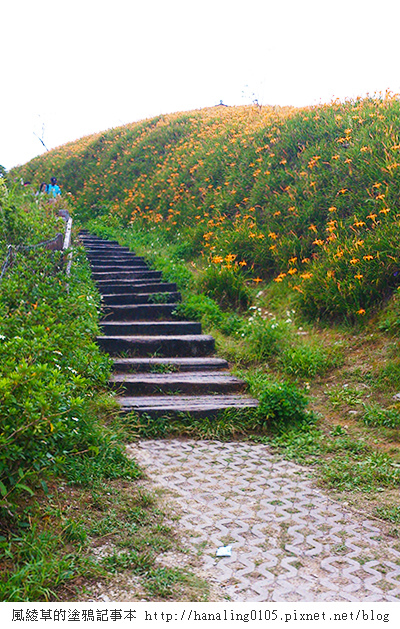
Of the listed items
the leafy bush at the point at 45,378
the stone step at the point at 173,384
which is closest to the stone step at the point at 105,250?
the leafy bush at the point at 45,378

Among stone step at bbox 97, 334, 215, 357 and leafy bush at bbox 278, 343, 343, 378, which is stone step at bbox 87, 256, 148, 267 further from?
leafy bush at bbox 278, 343, 343, 378

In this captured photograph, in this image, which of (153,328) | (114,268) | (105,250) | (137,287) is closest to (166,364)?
(153,328)

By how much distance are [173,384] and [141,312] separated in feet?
8.18

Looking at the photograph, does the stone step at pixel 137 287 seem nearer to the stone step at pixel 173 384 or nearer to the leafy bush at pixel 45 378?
the leafy bush at pixel 45 378

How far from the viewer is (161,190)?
15.7 metres

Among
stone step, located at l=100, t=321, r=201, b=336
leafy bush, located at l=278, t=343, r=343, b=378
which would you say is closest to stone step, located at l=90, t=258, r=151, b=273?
Result: stone step, located at l=100, t=321, r=201, b=336

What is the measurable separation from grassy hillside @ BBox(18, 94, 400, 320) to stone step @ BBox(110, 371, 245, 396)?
1869 mm

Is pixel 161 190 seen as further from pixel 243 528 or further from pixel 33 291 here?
pixel 243 528

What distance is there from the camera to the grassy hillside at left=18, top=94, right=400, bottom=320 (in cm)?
769

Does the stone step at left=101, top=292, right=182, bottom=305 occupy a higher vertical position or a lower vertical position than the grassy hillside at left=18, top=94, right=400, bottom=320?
lower

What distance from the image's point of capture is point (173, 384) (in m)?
6.67

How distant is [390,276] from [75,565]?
5.45 metres

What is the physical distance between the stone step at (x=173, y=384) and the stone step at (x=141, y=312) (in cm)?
200
